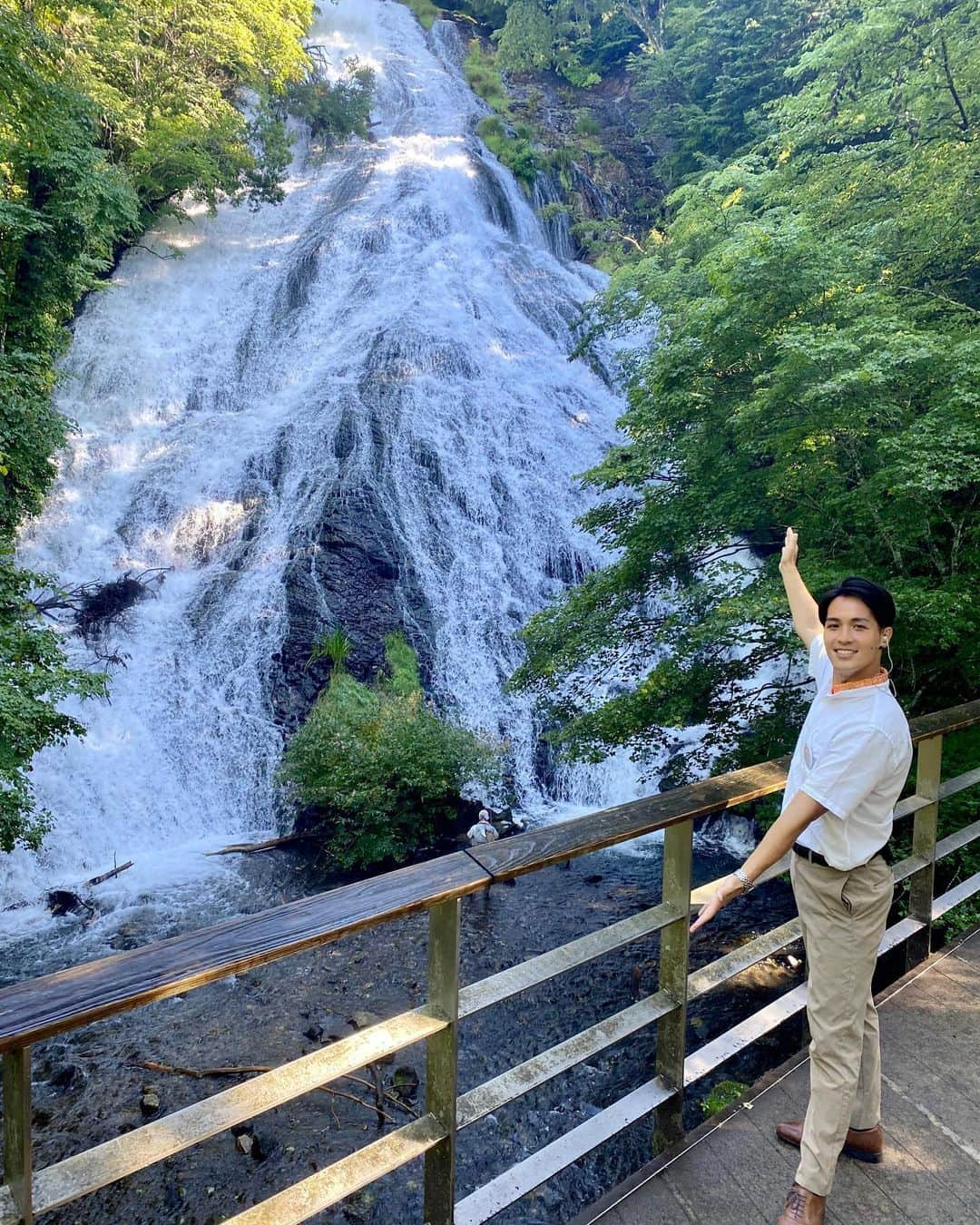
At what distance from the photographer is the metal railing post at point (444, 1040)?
1.60m

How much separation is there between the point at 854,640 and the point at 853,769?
0.97 feet

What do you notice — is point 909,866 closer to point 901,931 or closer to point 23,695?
point 901,931

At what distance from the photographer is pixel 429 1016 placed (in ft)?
5.32

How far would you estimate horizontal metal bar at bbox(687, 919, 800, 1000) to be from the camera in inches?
83.6

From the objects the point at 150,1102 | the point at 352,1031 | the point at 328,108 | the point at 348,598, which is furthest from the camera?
the point at 328,108

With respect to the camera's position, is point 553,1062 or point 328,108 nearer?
point 553,1062

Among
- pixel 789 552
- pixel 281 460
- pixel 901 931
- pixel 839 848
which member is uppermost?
pixel 281 460

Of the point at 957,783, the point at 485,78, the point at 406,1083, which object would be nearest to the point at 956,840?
the point at 957,783

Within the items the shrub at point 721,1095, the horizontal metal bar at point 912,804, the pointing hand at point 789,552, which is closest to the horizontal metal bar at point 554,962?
the pointing hand at point 789,552

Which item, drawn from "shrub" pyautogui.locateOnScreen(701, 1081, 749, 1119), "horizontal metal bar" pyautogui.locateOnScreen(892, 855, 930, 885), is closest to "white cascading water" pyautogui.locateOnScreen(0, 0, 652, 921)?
"shrub" pyautogui.locateOnScreen(701, 1081, 749, 1119)

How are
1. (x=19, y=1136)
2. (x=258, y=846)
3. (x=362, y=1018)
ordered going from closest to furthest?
(x=19, y=1136) → (x=362, y=1018) → (x=258, y=846)

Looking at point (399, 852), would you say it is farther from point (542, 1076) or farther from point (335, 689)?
point (542, 1076)

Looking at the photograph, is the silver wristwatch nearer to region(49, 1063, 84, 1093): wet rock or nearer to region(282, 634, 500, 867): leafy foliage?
region(49, 1063, 84, 1093): wet rock

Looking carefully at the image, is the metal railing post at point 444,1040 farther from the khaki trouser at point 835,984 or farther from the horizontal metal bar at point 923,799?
the horizontal metal bar at point 923,799
